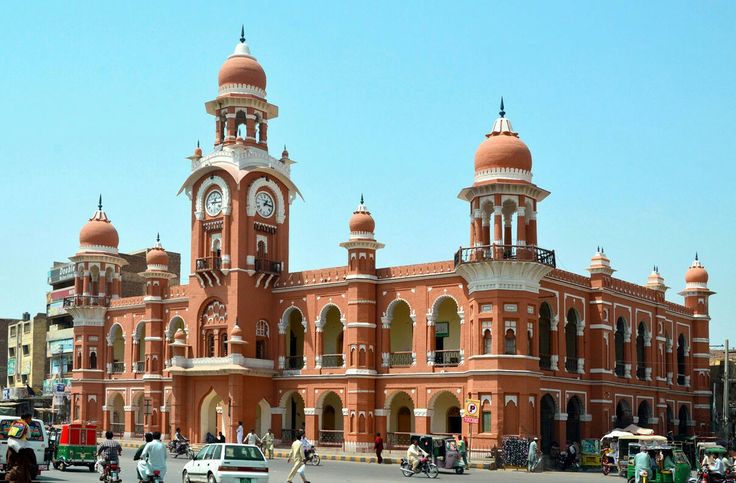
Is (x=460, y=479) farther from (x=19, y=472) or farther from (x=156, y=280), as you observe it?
(x=156, y=280)

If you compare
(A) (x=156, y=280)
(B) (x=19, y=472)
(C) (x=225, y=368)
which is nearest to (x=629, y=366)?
(C) (x=225, y=368)

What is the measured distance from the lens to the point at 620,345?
172 feet

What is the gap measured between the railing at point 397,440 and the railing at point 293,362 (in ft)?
22.6

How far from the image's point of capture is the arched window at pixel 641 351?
53781 mm

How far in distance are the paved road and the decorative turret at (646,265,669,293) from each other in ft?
64.6

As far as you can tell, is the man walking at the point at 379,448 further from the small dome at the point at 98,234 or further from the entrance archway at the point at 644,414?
the small dome at the point at 98,234

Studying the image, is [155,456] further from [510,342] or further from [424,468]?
[510,342]

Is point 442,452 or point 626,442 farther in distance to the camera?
point 626,442

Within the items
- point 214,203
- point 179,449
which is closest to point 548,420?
point 179,449

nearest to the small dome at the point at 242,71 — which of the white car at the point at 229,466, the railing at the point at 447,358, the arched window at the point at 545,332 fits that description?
the railing at the point at 447,358

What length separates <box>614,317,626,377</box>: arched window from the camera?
51.4 meters

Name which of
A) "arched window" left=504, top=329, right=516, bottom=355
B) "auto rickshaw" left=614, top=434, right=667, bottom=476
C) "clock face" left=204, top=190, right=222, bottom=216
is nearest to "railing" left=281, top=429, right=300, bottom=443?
"clock face" left=204, top=190, right=222, bottom=216

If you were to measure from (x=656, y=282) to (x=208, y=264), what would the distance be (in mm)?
25224

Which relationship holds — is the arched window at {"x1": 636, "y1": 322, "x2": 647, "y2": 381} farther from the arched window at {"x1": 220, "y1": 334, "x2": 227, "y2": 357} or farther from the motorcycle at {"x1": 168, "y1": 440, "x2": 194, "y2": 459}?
the motorcycle at {"x1": 168, "y1": 440, "x2": 194, "y2": 459}
